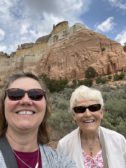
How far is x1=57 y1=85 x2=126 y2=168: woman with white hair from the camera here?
12.0 ft

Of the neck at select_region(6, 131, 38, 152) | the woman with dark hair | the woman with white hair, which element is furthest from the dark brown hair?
the woman with white hair

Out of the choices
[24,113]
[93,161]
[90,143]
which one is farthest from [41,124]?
[90,143]

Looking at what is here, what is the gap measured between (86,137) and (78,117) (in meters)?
0.26

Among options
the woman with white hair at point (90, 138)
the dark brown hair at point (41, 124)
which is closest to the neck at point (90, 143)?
the woman with white hair at point (90, 138)

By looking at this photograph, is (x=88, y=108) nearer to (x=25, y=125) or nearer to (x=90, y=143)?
(x=90, y=143)

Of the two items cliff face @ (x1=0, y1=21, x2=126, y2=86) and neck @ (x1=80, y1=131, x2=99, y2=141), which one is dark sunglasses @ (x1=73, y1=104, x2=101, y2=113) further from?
cliff face @ (x1=0, y1=21, x2=126, y2=86)

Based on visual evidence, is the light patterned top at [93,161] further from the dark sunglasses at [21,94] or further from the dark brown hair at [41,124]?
the dark sunglasses at [21,94]

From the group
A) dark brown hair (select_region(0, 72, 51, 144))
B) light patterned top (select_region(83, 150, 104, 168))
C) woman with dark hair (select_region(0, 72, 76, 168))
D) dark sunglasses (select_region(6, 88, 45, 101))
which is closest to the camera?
woman with dark hair (select_region(0, 72, 76, 168))

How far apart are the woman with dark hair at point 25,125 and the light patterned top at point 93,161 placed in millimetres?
1044

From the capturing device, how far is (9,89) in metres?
2.63

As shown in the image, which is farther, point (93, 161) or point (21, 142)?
point (93, 161)

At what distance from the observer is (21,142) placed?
2.50m

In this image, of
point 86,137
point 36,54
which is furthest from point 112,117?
point 36,54

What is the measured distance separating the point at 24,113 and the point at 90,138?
1490 millimetres
